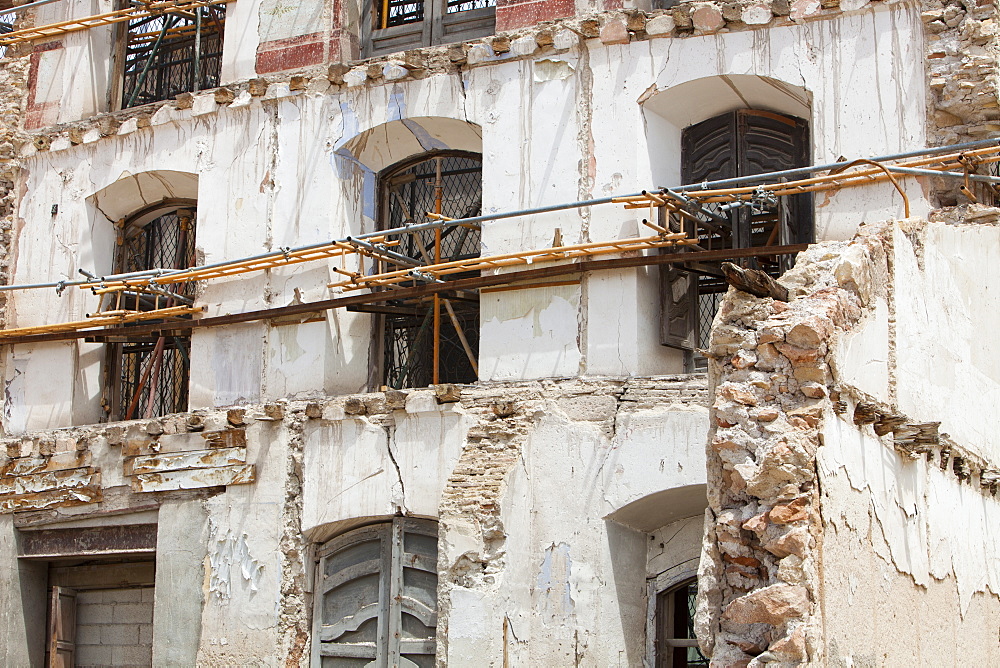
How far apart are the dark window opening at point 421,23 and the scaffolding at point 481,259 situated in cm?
192

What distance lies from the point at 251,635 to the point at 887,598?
20.6 feet

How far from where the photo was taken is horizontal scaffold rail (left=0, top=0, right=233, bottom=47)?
14.6m

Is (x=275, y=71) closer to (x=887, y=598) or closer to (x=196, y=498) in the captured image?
(x=196, y=498)

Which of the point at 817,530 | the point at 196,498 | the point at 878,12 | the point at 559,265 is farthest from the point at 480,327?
the point at 817,530

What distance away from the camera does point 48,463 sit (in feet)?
45.8

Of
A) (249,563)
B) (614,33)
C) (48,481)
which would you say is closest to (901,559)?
(614,33)

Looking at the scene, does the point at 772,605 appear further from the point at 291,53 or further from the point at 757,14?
the point at 291,53

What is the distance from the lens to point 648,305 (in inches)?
466

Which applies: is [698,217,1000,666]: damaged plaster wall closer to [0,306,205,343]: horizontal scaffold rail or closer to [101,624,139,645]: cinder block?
[0,306,205,343]: horizontal scaffold rail

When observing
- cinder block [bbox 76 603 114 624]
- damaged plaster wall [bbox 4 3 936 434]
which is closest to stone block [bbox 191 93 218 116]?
damaged plaster wall [bbox 4 3 936 434]

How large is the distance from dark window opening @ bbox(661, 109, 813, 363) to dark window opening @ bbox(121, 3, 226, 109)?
568 cm

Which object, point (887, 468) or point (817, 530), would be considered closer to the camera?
point (817, 530)

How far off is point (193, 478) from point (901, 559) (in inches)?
275

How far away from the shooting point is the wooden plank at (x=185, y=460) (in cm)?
1292
